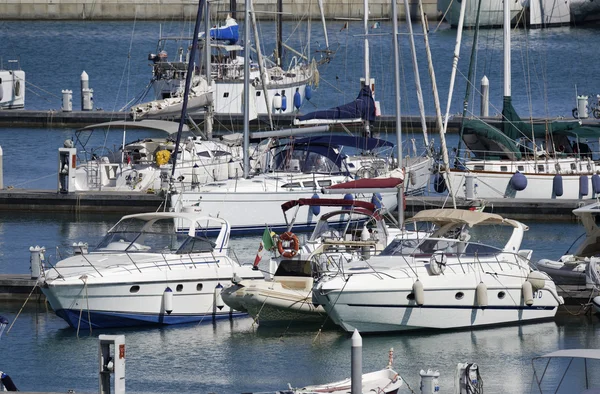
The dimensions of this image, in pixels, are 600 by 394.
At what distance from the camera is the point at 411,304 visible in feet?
82.5

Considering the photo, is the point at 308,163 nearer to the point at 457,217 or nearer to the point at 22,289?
the point at 457,217

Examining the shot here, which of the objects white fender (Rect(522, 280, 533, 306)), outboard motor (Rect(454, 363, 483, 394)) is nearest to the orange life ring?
white fender (Rect(522, 280, 533, 306))

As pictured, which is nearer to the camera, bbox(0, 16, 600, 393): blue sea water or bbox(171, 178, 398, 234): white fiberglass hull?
bbox(0, 16, 600, 393): blue sea water

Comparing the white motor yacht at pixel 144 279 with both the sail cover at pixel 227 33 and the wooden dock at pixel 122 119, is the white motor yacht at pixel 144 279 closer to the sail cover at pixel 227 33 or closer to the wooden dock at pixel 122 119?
the wooden dock at pixel 122 119

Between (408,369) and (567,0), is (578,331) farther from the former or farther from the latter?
(567,0)

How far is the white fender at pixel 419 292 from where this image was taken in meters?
24.9

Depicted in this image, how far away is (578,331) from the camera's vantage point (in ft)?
86.2

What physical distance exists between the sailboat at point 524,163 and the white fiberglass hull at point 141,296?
12.7m

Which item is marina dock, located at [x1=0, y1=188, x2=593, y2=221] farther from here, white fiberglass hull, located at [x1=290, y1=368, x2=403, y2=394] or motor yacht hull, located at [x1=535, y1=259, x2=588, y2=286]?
white fiberglass hull, located at [x1=290, y1=368, x2=403, y2=394]

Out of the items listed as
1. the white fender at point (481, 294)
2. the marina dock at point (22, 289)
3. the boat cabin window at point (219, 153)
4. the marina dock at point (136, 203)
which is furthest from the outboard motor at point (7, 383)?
the boat cabin window at point (219, 153)

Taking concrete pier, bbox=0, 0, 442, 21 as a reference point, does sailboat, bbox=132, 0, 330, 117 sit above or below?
above

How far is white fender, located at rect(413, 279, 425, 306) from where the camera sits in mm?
24859

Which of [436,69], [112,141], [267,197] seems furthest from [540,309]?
[436,69]

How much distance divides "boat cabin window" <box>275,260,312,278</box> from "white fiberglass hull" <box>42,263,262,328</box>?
45 cm
